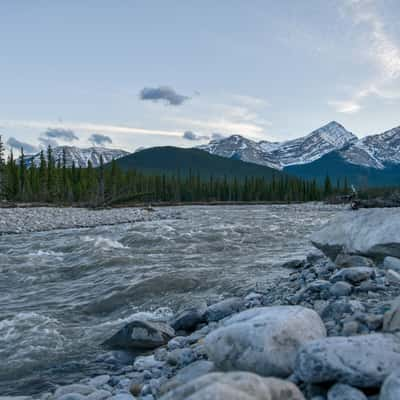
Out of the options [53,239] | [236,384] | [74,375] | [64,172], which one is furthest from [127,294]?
[64,172]

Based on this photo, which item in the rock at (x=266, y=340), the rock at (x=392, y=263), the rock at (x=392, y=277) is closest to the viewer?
the rock at (x=266, y=340)

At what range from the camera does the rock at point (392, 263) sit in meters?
7.22

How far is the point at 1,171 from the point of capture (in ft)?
198

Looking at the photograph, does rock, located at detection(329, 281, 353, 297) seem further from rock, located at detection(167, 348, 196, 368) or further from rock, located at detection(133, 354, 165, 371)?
rock, located at detection(133, 354, 165, 371)

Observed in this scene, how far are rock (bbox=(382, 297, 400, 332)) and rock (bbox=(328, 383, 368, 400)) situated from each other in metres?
1.17

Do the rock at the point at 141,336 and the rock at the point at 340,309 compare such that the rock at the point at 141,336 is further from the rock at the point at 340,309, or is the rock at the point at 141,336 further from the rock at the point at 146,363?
the rock at the point at 340,309

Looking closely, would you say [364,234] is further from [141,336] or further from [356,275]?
[141,336]

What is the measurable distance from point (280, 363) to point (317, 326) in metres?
0.76

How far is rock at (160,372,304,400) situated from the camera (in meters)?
2.52

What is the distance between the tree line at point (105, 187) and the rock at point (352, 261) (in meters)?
40.8

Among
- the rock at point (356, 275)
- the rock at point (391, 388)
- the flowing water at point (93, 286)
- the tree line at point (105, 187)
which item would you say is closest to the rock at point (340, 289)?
the rock at point (356, 275)

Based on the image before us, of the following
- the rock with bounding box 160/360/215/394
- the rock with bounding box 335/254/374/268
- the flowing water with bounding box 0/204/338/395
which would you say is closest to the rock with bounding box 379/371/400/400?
the rock with bounding box 160/360/215/394

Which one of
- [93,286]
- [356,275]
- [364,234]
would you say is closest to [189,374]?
[356,275]

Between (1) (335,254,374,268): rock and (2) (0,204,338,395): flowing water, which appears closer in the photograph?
(2) (0,204,338,395): flowing water
